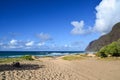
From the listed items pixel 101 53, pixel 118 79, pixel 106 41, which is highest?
pixel 106 41

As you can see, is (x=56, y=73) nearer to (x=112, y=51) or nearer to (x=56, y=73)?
(x=56, y=73)

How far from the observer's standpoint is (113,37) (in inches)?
6137

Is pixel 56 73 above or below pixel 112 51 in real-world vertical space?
below

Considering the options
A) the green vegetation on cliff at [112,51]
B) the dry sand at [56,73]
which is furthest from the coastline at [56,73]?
the green vegetation on cliff at [112,51]

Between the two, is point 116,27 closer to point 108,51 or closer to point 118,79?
point 108,51

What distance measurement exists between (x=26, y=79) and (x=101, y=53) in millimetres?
36740

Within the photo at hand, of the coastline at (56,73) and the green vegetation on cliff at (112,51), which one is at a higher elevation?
the green vegetation on cliff at (112,51)

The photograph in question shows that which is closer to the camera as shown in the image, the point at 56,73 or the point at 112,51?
the point at 56,73

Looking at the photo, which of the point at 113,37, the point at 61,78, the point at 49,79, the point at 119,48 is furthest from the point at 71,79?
the point at 113,37

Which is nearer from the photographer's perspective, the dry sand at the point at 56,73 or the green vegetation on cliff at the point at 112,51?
the dry sand at the point at 56,73

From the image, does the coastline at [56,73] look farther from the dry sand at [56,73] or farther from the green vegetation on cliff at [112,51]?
the green vegetation on cliff at [112,51]

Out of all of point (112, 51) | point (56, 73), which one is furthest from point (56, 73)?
point (112, 51)

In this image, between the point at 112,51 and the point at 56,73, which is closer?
the point at 56,73

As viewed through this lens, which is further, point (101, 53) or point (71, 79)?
point (101, 53)
